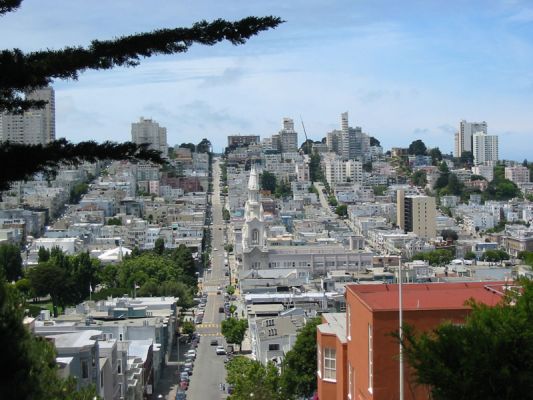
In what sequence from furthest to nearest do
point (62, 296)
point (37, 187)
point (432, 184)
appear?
point (432, 184) → point (37, 187) → point (62, 296)

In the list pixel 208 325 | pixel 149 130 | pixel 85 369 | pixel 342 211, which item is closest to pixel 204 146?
pixel 149 130

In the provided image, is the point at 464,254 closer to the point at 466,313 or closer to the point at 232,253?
the point at 232,253

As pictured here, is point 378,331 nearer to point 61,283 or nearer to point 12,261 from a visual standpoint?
point 61,283

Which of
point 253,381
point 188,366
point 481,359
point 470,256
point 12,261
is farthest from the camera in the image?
point 470,256

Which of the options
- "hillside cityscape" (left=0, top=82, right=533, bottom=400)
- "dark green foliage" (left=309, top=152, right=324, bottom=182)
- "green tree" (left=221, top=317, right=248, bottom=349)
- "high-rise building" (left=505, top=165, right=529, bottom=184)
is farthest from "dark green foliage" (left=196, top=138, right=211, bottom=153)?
"green tree" (left=221, top=317, right=248, bottom=349)

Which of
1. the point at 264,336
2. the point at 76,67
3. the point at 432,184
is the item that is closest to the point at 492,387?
the point at 76,67

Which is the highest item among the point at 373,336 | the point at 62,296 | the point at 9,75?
the point at 9,75
